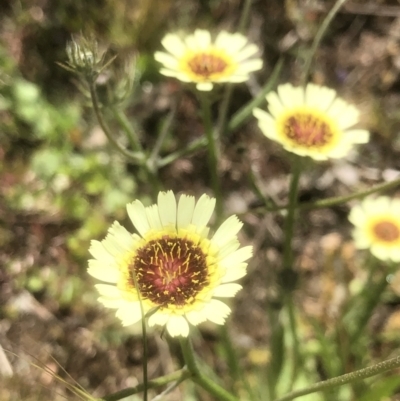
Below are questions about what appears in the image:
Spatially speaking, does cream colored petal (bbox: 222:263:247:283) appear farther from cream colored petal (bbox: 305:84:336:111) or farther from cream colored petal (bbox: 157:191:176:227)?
cream colored petal (bbox: 305:84:336:111)

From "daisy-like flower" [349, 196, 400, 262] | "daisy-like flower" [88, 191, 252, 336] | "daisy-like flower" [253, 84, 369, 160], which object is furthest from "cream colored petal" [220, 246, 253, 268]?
"daisy-like flower" [349, 196, 400, 262]

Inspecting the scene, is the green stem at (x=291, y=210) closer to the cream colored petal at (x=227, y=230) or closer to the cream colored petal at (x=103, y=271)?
the cream colored petal at (x=227, y=230)

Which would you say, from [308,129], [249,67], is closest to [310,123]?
[308,129]

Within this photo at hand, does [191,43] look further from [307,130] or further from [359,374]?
[359,374]

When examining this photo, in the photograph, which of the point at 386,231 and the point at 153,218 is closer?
the point at 153,218

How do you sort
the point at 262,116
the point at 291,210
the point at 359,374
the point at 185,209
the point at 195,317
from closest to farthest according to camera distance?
the point at 359,374
the point at 195,317
the point at 185,209
the point at 291,210
the point at 262,116

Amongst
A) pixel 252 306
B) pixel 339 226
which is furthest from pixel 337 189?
pixel 252 306

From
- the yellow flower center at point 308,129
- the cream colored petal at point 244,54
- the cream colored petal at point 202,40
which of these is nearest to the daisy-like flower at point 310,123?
the yellow flower center at point 308,129

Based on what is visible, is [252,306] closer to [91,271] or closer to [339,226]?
[339,226]
